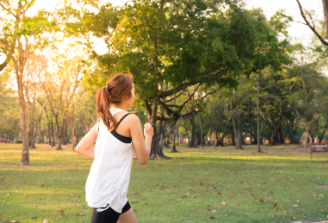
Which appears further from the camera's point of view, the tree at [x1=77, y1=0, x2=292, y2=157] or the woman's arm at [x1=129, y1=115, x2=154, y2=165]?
the tree at [x1=77, y1=0, x2=292, y2=157]

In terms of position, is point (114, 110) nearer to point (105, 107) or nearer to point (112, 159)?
point (105, 107)

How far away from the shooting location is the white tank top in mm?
2295

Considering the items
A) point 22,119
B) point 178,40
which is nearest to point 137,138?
point 22,119

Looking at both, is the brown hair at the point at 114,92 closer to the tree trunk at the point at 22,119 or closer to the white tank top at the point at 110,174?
the white tank top at the point at 110,174

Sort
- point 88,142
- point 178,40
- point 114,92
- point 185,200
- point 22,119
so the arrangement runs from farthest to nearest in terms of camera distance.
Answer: point 178,40, point 22,119, point 185,200, point 88,142, point 114,92

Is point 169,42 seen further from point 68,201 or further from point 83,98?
point 83,98

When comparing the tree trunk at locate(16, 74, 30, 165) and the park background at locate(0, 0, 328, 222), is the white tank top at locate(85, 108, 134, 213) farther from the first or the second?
the tree trunk at locate(16, 74, 30, 165)

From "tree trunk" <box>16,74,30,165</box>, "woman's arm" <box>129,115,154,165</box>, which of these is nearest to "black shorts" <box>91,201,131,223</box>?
"woman's arm" <box>129,115,154,165</box>

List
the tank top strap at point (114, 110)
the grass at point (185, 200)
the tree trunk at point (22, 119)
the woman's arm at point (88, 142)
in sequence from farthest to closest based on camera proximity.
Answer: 1. the tree trunk at point (22, 119)
2. the grass at point (185, 200)
3. the woman's arm at point (88, 142)
4. the tank top strap at point (114, 110)

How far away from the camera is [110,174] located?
7.61 feet

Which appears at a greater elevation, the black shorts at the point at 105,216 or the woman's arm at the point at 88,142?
the woman's arm at the point at 88,142

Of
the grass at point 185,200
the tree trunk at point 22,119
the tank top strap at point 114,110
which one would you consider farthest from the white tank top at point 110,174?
the tree trunk at point 22,119

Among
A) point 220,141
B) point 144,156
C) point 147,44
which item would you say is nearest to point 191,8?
point 147,44

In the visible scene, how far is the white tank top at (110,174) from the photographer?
2295mm
